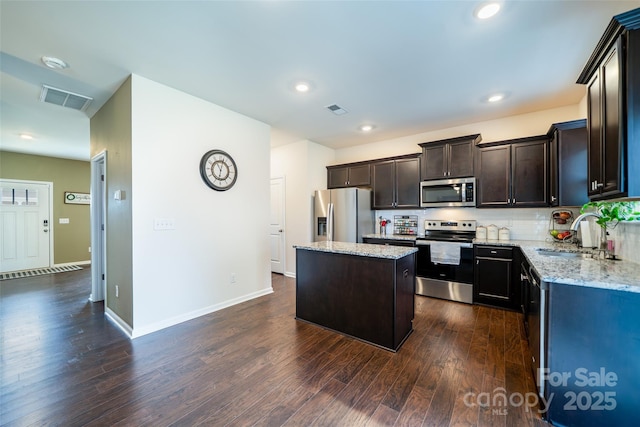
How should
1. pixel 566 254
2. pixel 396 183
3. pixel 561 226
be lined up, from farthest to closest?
pixel 396 183, pixel 561 226, pixel 566 254

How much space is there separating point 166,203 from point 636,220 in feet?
13.9

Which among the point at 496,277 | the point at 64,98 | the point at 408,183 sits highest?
the point at 64,98

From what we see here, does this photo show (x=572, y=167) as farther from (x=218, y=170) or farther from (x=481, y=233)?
(x=218, y=170)

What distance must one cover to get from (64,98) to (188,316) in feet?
9.93

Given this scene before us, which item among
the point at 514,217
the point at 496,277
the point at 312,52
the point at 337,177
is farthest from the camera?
the point at 337,177

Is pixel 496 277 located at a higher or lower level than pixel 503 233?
lower

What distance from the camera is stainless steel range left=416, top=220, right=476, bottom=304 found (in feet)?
11.7

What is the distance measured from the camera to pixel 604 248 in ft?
7.25

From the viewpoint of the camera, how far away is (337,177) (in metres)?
5.29

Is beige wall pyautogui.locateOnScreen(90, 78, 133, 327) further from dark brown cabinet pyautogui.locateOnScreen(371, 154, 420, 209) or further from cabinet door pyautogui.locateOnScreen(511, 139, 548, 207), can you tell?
cabinet door pyautogui.locateOnScreen(511, 139, 548, 207)

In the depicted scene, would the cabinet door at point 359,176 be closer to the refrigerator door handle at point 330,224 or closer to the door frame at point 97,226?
the refrigerator door handle at point 330,224

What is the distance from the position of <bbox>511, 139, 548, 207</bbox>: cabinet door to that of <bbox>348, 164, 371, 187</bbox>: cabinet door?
2.22 m

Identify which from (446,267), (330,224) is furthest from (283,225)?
(446,267)

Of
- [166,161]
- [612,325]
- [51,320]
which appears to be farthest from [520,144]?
[51,320]
